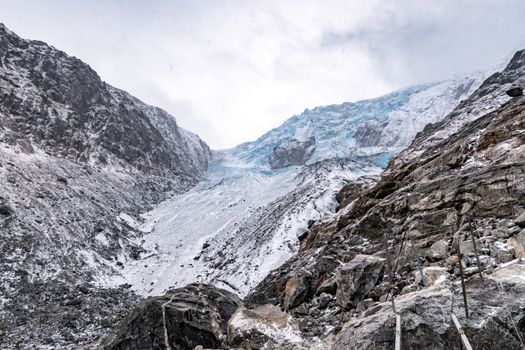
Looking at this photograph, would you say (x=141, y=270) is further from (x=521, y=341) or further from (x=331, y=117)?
(x=331, y=117)

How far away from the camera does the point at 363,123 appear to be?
331 ft

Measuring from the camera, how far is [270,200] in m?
54.3

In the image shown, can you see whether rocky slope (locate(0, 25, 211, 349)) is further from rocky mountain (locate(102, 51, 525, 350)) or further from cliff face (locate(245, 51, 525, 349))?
cliff face (locate(245, 51, 525, 349))

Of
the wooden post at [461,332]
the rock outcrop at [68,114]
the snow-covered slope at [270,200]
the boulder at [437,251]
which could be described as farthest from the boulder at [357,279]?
the rock outcrop at [68,114]

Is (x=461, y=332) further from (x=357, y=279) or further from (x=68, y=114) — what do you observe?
(x=68, y=114)

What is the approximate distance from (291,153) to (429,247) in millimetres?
95284

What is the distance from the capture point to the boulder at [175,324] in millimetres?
13430

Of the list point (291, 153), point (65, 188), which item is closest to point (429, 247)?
point (65, 188)

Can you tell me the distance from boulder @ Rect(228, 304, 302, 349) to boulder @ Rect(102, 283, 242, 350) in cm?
189

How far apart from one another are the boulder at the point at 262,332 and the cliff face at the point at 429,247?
0.54m

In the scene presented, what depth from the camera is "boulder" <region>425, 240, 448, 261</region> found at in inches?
402

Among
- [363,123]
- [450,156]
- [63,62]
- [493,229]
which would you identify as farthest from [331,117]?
[493,229]

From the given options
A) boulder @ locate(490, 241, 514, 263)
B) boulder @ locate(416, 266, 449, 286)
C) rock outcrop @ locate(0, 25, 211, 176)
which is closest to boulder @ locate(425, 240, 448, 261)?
boulder @ locate(416, 266, 449, 286)

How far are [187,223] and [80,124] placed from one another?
29.8 meters
